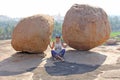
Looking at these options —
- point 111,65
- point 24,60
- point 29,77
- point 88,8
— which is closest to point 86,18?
point 88,8

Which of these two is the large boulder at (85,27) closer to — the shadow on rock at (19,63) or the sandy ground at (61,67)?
the sandy ground at (61,67)

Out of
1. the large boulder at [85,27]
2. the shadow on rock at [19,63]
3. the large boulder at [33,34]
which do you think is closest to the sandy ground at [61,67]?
the shadow on rock at [19,63]

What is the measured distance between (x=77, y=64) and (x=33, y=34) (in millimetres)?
2275

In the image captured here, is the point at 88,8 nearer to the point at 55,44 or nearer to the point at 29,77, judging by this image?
the point at 55,44

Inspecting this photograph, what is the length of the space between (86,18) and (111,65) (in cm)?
240

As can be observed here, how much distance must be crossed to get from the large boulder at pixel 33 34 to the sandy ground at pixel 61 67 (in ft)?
1.22

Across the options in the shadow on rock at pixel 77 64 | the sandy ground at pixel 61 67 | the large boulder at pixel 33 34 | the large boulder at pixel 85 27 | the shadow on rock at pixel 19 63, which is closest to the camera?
the sandy ground at pixel 61 67

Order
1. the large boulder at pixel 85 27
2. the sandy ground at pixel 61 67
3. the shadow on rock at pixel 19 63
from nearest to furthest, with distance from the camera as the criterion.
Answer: the sandy ground at pixel 61 67, the shadow on rock at pixel 19 63, the large boulder at pixel 85 27

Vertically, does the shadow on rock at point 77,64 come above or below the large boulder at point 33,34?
below

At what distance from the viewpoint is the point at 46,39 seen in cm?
1084

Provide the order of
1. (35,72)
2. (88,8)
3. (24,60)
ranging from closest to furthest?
(35,72), (24,60), (88,8)

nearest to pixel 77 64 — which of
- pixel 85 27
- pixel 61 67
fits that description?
pixel 61 67

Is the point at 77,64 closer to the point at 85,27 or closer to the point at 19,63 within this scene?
the point at 85,27

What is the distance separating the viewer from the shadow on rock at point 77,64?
8.66 m
